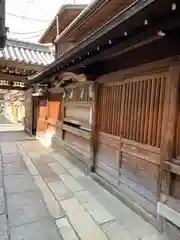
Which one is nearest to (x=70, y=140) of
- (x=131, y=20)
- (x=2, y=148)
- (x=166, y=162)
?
(x=2, y=148)

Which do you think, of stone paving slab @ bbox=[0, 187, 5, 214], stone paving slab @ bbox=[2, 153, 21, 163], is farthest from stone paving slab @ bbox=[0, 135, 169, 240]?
stone paving slab @ bbox=[2, 153, 21, 163]

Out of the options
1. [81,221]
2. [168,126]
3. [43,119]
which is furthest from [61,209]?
[43,119]

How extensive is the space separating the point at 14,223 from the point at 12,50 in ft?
33.7

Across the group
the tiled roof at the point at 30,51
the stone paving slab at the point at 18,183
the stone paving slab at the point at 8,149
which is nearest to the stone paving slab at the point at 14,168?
the stone paving slab at the point at 18,183

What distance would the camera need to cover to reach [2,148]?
839 cm

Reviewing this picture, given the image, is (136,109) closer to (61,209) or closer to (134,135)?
(134,135)

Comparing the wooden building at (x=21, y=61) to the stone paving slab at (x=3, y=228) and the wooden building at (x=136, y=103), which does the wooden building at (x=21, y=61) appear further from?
the stone paving slab at (x=3, y=228)

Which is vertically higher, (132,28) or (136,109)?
(132,28)

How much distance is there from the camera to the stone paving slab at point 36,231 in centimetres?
273

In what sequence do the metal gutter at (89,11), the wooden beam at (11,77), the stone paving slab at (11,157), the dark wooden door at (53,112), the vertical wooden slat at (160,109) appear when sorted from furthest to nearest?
the wooden beam at (11,77)
the dark wooden door at (53,112)
the stone paving slab at (11,157)
the metal gutter at (89,11)
the vertical wooden slat at (160,109)

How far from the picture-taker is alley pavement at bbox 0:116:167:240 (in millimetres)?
2852

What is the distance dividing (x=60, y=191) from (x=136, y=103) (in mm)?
2574

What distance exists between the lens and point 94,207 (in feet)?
12.0

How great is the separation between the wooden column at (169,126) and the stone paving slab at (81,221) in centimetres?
111
